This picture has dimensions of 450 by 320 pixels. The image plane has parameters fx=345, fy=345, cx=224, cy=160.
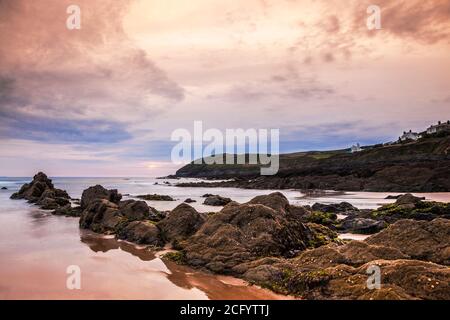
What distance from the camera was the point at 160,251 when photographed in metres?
16.9

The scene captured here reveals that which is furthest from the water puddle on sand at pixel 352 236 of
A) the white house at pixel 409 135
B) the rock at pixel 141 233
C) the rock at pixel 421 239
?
the white house at pixel 409 135

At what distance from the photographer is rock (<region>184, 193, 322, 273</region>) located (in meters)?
13.9

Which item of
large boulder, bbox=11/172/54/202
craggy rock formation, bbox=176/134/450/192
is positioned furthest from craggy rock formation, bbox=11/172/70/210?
craggy rock formation, bbox=176/134/450/192

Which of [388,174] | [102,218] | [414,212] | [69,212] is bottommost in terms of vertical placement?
[69,212]

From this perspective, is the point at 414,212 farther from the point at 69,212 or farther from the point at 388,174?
the point at 388,174

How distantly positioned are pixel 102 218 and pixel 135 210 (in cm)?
265

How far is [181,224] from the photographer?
62.6 ft

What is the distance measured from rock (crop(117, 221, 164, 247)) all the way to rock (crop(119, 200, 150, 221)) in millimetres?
3463

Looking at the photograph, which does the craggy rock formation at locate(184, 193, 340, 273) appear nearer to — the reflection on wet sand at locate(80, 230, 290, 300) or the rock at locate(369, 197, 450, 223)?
the reflection on wet sand at locate(80, 230, 290, 300)

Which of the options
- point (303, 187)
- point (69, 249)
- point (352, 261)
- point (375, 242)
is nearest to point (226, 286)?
point (352, 261)

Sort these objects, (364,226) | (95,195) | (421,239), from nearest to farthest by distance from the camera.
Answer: (421,239)
(364,226)
(95,195)

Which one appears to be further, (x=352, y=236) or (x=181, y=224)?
(x=352, y=236)

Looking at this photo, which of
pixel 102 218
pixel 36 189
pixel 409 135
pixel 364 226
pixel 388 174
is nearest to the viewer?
pixel 364 226

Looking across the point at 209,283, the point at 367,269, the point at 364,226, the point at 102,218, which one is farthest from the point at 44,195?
the point at 367,269
